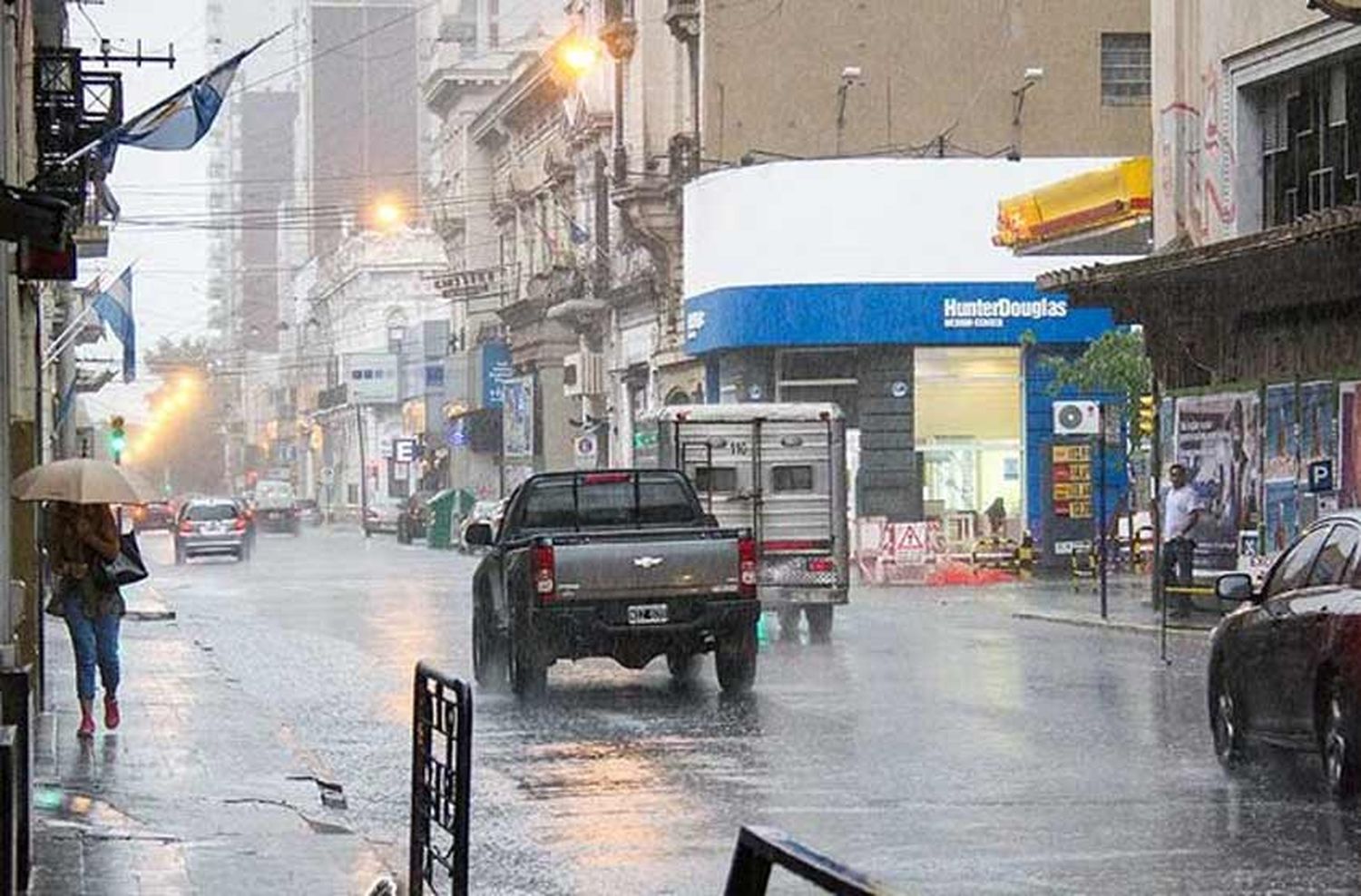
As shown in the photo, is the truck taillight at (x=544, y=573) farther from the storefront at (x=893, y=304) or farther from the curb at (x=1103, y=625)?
the storefront at (x=893, y=304)

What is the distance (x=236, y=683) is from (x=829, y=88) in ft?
121

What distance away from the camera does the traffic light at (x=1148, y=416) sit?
37531mm

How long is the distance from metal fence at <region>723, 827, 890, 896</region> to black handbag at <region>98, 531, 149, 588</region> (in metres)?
14.6

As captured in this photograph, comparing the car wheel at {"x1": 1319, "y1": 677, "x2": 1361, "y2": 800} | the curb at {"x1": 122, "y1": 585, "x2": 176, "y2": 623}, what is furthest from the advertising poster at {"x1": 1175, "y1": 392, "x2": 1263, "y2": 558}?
the car wheel at {"x1": 1319, "y1": 677, "x2": 1361, "y2": 800}

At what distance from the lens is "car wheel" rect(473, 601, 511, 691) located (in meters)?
25.5

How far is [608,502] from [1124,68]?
3773 cm

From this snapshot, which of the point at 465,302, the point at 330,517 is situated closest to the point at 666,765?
the point at 465,302

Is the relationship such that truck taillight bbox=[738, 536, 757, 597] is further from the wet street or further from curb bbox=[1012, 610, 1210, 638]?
curb bbox=[1012, 610, 1210, 638]

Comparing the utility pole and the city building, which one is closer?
the city building

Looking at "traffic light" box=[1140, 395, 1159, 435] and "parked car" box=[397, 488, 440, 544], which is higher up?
"traffic light" box=[1140, 395, 1159, 435]

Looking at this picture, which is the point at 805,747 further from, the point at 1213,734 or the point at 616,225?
the point at 616,225

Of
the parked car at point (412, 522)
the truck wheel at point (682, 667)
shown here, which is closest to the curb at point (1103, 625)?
the truck wheel at point (682, 667)

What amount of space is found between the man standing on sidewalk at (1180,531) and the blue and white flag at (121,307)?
623 inches

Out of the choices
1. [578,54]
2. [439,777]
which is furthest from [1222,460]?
[578,54]
